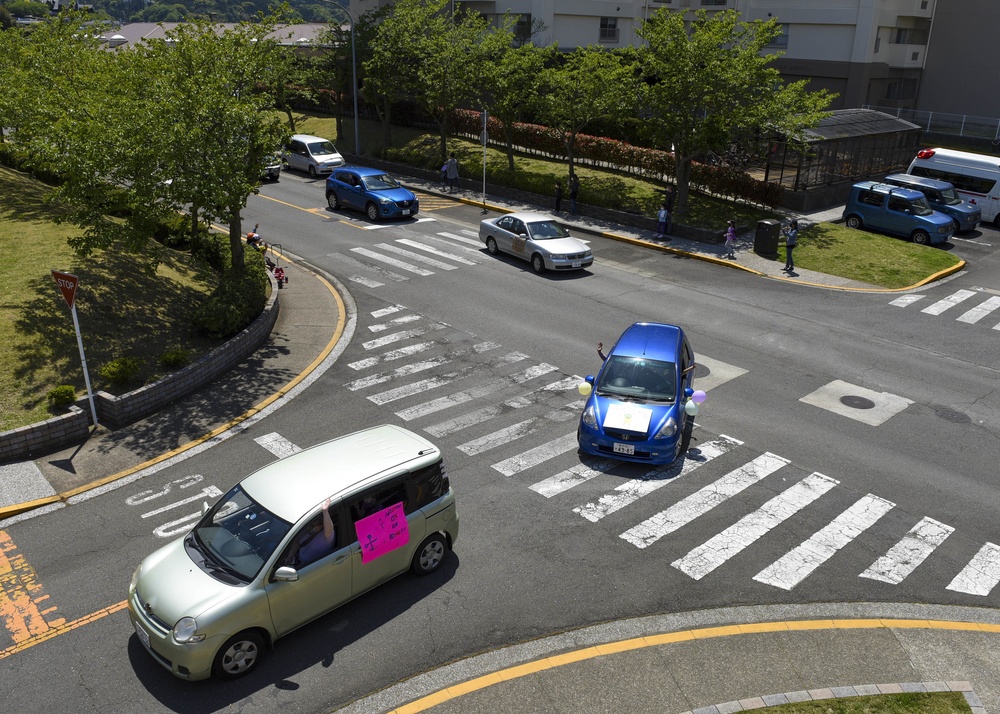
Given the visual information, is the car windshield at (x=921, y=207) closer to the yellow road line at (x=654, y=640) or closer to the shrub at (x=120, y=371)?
the yellow road line at (x=654, y=640)

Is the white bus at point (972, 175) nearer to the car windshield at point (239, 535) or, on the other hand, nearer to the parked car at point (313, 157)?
the parked car at point (313, 157)

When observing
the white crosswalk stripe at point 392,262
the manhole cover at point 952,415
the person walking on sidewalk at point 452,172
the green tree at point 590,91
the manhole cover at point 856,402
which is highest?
the green tree at point 590,91

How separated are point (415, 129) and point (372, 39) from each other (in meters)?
6.22

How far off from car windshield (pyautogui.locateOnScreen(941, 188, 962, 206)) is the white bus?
5.69 feet

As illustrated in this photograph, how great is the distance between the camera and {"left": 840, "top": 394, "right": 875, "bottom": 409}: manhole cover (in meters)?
16.0

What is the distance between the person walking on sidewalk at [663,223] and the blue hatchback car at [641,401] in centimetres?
1377

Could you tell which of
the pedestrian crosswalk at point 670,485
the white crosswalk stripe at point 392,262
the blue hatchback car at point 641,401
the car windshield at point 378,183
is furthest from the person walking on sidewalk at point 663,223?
the blue hatchback car at point 641,401

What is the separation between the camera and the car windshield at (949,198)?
→ 101 ft

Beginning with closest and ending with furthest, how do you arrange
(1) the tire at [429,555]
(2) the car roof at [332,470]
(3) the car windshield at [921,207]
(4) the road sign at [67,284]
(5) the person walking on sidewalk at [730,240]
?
(2) the car roof at [332,470], (1) the tire at [429,555], (4) the road sign at [67,284], (5) the person walking on sidewalk at [730,240], (3) the car windshield at [921,207]

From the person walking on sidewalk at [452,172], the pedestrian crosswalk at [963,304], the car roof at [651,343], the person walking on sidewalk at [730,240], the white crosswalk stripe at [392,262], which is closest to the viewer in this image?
the car roof at [651,343]

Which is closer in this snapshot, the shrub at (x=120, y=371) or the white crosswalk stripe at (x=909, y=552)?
the white crosswalk stripe at (x=909, y=552)

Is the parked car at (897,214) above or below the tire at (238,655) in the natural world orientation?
above

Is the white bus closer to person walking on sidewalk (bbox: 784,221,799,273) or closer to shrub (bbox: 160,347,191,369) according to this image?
person walking on sidewalk (bbox: 784,221,799,273)

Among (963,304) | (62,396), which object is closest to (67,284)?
(62,396)
